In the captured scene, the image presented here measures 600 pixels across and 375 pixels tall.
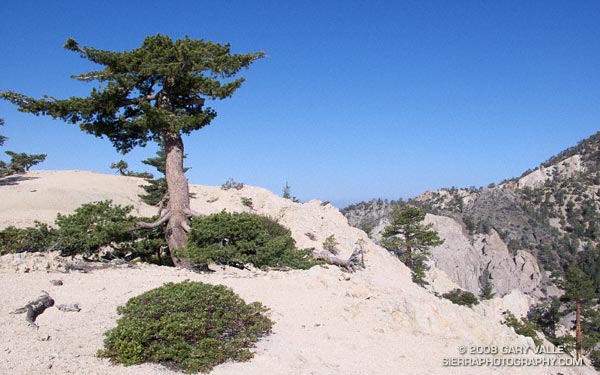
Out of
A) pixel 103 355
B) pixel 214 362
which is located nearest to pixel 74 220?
pixel 103 355

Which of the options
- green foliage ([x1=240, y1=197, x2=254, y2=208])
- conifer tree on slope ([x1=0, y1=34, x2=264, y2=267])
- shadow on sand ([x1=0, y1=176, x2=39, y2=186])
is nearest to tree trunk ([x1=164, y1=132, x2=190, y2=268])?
conifer tree on slope ([x1=0, y1=34, x2=264, y2=267])

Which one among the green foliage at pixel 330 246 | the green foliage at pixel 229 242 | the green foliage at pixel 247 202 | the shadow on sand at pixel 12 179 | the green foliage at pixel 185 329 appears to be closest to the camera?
the green foliage at pixel 185 329

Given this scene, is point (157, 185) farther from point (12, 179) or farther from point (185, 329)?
point (185, 329)

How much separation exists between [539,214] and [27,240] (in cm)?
9638

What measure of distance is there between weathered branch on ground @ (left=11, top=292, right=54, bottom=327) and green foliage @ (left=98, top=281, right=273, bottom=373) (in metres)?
1.34

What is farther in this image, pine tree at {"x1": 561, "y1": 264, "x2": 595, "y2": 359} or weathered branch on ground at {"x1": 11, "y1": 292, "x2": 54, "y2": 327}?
pine tree at {"x1": 561, "y1": 264, "x2": 595, "y2": 359}

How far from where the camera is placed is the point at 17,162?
108ft

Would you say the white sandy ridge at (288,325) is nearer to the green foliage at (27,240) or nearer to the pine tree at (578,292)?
the green foliage at (27,240)

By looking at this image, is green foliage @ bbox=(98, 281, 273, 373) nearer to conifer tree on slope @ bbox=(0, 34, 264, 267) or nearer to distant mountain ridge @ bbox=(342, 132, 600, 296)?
conifer tree on slope @ bbox=(0, 34, 264, 267)

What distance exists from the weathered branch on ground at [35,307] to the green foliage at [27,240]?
151 inches

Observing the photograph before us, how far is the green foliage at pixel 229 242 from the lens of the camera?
361 inches

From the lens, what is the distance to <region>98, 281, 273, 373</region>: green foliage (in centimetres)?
479

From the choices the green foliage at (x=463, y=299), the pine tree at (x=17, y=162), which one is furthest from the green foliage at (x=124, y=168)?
the green foliage at (x=463, y=299)

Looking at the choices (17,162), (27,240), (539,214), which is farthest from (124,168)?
(539,214)
